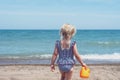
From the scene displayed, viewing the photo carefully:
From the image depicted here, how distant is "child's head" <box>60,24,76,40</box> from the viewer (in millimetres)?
7699

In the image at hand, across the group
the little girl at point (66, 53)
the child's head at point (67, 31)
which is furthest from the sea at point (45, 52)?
the child's head at point (67, 31)

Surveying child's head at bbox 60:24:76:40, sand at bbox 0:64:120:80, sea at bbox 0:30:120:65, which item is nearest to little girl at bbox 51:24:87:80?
child's head at bbox 60:24:76:40

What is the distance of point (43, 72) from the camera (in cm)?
1419

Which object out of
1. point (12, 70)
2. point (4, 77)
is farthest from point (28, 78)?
point (12, 70)

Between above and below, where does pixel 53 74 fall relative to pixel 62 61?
below

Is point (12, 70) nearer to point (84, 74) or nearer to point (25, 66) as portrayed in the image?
point (25, 66)

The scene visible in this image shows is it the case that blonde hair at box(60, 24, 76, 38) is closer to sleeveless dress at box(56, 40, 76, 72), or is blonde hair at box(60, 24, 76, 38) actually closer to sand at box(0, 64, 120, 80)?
sleeveless dress at box(56, 40, 76, 72)

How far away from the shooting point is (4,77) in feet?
42.3

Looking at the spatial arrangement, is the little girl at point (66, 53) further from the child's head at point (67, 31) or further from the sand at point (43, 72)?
the sand at point (43, 72)

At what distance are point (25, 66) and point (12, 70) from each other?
123 cm

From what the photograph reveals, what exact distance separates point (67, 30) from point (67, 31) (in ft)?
0.08

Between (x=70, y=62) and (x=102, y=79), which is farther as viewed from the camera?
(x=102, y=79)

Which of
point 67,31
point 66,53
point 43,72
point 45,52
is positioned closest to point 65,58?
point 66,53

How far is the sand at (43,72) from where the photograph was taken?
13.0 m
